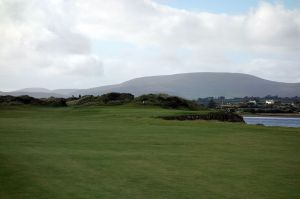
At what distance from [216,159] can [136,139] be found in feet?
26.8

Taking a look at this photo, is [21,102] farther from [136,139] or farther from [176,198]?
[176,198]

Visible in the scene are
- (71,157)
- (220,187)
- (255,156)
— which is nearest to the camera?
(220,187)

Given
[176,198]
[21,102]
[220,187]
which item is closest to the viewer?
[176,198]

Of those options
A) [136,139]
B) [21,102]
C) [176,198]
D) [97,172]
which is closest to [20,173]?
[97,172]

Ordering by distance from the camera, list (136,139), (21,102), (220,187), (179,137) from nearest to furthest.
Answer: (220,187)
(136,139)
(179,137)
(21,102)

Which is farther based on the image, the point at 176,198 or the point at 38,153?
the point at 38,153

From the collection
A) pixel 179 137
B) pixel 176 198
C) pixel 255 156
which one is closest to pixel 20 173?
pixel 176 198

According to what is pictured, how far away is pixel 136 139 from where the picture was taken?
24344 millimetres

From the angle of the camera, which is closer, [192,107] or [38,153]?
[38,153]

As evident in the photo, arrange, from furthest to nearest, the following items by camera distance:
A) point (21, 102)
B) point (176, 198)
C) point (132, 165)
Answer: point (21, 102) < point (132, 165) < point (176, 198)

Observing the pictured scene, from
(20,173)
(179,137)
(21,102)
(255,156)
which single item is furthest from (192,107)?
(20,173)

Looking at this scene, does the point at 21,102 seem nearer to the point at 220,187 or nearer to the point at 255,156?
the point at 255,156

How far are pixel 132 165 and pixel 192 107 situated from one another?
217 ft

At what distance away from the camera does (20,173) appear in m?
13.0
